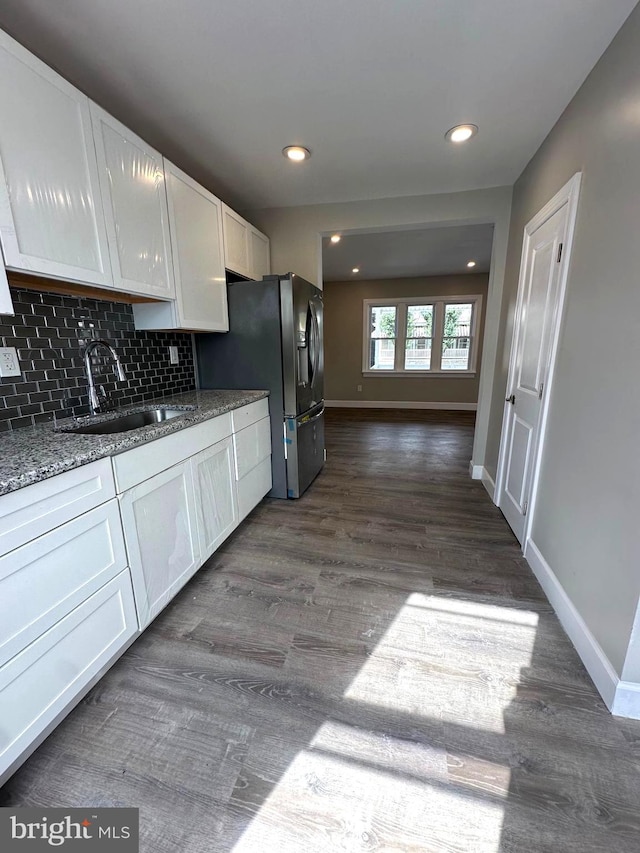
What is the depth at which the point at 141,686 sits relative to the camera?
1.34 meters

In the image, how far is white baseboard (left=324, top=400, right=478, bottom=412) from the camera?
668 cm

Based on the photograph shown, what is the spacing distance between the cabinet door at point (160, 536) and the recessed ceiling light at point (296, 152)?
2.11 metres

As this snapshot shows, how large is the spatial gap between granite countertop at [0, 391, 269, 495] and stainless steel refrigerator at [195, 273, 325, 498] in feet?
2.50

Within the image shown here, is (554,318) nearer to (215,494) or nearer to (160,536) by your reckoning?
(215,494)

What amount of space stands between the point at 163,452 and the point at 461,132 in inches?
99.5

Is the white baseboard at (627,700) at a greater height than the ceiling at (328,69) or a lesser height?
lesser

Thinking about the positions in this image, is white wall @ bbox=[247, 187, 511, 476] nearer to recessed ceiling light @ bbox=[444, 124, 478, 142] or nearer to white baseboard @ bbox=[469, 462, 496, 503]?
white baseboard @ bbox=[469, 462, 496, 503]

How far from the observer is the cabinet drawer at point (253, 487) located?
2351 mm

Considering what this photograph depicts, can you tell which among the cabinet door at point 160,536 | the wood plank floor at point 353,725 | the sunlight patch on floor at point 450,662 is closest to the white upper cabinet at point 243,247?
the cabinet door at point 160,536

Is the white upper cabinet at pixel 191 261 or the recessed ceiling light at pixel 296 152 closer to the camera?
the white upper cabinet at pixel 191 261

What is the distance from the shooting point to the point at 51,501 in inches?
42.0

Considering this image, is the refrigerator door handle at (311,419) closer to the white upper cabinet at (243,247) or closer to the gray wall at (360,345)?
the white upper cabinet at (243,247)

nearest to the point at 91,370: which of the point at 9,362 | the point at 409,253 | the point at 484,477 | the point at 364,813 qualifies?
the point at 9,362
